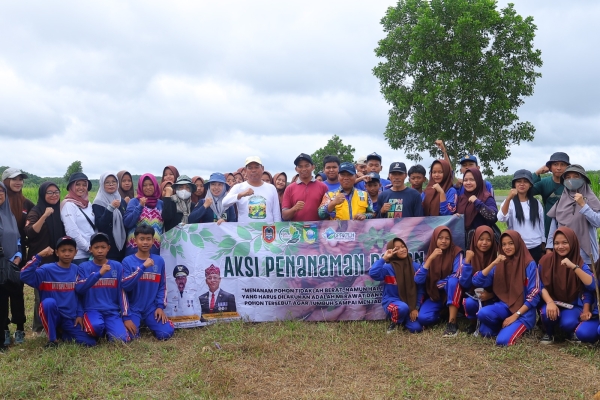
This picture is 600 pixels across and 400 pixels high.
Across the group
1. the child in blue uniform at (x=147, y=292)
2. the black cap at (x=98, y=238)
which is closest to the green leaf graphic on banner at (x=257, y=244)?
the child in blue uniform at (x=147, y=292)

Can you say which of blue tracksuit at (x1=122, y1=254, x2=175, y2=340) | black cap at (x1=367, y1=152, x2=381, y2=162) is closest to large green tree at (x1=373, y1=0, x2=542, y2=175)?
black cap at (x1=367, y1=152, x2=381, y2=162)

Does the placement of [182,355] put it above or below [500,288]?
below

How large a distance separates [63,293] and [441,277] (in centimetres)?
440

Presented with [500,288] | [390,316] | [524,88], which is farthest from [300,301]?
[524,88]

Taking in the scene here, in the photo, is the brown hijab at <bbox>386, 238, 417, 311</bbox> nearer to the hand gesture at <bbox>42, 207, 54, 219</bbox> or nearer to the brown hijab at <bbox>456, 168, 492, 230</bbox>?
the brown hijab at <bbox>456, 168, 492, 230</bbox>

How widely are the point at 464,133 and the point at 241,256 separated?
14.2 meters

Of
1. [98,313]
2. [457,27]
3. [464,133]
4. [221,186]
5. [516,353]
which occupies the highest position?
[457,27]

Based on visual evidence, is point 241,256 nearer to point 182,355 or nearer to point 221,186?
point 221,186

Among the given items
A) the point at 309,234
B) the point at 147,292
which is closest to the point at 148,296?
the point at 147,292

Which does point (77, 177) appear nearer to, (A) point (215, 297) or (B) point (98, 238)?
→ (B) point (98, 238)

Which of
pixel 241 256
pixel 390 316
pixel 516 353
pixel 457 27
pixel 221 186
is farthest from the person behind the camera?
pixel 457 27

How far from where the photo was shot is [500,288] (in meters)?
5.99

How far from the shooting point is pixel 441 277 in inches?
247

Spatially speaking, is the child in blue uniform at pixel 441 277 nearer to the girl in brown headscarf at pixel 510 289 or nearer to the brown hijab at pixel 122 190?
the girl in brown headscarf at pixel 510 289
